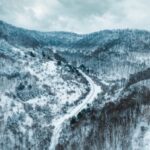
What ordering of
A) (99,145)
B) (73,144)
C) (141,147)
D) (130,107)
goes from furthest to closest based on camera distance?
(130,107)
(73,144)
(99,145)
(141,147)

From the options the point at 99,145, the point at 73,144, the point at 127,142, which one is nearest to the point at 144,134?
the point at 127,142

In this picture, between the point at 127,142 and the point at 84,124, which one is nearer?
the point at 127,142

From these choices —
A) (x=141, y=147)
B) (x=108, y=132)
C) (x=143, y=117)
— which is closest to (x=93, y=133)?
(x=108, y=132)

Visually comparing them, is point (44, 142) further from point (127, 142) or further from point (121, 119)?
point (127, 142)

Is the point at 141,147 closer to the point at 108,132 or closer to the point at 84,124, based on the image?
the point at 108,132

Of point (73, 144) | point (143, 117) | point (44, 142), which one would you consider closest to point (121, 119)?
point (143, 117)

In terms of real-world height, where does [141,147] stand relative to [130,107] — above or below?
below

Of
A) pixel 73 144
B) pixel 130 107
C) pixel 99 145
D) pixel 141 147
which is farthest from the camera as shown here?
pixel 130 107

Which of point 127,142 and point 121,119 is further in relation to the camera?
point 121,119

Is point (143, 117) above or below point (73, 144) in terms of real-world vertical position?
above
